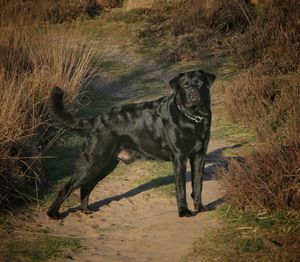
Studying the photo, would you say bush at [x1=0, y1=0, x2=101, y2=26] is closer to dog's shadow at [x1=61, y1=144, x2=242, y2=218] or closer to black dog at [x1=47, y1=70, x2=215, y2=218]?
dog's shadow at [x1=61, y1=144, x2=242, y2=218]

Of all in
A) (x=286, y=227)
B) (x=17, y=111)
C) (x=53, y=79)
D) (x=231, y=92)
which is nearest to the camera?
(x=286, y=227)

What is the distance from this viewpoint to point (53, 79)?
886 cm

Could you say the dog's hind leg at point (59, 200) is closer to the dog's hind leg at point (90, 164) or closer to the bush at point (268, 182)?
the dog's hind leg at point (90, 164)

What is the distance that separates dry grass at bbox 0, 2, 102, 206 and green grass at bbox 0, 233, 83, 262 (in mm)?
807

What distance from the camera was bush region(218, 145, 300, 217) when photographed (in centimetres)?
538

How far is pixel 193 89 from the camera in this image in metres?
5.90

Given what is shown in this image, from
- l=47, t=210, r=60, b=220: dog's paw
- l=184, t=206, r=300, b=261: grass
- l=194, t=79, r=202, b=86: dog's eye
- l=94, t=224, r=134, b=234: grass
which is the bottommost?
l=94, t=224, r=134, b=234: grass

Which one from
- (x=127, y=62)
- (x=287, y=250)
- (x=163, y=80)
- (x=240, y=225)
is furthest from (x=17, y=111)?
(x=127, y=62)

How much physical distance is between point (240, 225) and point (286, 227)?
435 millimetres

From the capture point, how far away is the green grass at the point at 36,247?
527cm

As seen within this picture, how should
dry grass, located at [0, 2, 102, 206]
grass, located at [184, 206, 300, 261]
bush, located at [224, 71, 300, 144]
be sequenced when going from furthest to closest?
bush, located at [224, 71, 300, 144] < dry grass, located at [0, 2, 102, 206] < grass, located at [184, 206, 300, 261]

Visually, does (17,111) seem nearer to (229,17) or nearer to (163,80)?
(163,80)

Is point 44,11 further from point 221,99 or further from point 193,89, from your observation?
point 193,89

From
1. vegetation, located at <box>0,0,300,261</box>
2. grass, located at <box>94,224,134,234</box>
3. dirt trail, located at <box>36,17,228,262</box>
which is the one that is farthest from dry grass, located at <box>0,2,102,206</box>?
grass, located at <box>94,224,134,234</box>
